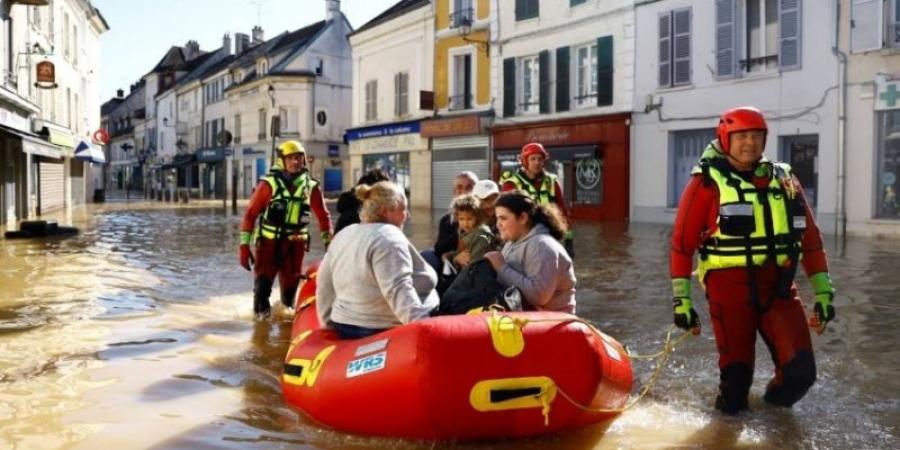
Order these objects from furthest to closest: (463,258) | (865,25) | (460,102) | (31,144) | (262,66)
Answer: (262,66) → (460,102) → (31,144) → (865,25) → (463,258)

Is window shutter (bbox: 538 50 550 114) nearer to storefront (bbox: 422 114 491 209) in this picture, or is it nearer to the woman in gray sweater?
storefront (bbox: 422 114 491 209)

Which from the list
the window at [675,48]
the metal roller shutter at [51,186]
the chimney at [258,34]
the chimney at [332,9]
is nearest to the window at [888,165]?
the window at [675,48]

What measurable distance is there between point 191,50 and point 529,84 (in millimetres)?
54544

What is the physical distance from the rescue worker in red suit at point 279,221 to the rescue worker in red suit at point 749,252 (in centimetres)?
414

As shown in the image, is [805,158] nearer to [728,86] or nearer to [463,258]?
[728,86]

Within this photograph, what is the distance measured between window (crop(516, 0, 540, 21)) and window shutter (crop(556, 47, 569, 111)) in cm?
171

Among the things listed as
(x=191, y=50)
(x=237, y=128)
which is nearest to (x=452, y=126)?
(x=237, y=128)

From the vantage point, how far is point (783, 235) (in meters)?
4.37

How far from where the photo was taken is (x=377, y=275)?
4.53 metres

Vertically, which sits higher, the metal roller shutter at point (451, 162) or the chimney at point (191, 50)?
the chimney at point (191, 50)

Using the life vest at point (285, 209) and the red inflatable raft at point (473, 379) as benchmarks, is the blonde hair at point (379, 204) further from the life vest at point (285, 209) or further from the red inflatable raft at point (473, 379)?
the life vest at point (285, 209)

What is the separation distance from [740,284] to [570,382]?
40.7 inches

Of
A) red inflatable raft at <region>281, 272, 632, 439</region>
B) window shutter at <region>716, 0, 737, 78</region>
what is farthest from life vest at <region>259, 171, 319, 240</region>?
window shutter at <region>716, 0, 737, 78</region>

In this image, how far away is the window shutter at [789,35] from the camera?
59.0ft
